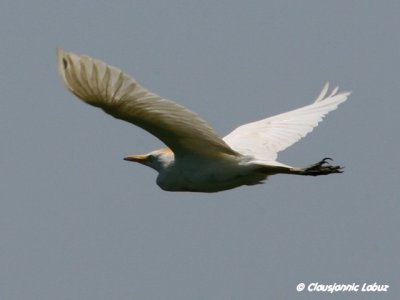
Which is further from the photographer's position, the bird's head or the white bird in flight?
the bird's head

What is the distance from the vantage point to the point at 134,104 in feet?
34.3

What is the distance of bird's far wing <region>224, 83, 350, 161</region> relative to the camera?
1334cm

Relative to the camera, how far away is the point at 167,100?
10.2 meters

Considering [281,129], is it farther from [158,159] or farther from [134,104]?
[134,104]

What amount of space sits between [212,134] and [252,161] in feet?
2.96

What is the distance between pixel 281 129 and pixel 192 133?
3.07 meters

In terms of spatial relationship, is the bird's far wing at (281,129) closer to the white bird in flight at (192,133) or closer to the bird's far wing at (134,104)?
the white bird in flight at (192,133)

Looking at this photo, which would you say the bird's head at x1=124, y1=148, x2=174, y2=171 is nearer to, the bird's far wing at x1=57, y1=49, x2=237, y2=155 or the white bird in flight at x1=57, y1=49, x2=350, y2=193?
the white bird in flight at x1=57, y1=49, x2=350, y2=193

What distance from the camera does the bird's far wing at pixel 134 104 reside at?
9734 millimetres

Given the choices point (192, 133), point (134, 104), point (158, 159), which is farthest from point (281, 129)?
point (134, 104)

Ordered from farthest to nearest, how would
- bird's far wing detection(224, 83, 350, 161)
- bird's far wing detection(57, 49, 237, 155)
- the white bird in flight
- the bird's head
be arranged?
bird's far wing detection(224, 83, 350, 161) < the bird's head < the white bird in flight < bird's far wing detection(57, 49, 237, 155)

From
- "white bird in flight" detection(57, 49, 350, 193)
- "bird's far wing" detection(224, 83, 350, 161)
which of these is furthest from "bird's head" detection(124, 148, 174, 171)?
"bird's far wing" detection(224, 83, 350, 161)

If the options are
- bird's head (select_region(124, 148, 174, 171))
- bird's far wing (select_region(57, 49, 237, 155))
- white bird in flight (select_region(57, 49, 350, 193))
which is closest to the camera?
bird's far wing (select_region(57, 49, 237, 155))

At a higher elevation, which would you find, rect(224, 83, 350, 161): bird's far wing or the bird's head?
rect(224, 83, 350, 161): bird's far wing
